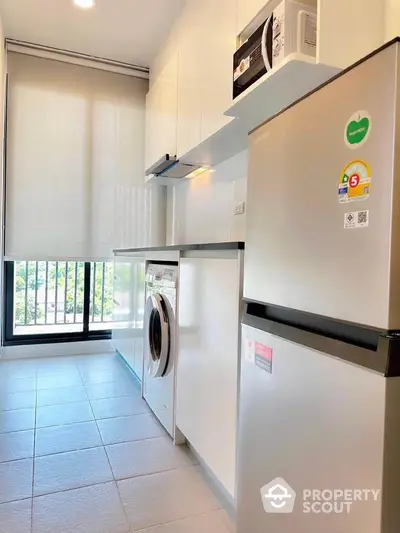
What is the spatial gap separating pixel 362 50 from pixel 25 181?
10.0ft

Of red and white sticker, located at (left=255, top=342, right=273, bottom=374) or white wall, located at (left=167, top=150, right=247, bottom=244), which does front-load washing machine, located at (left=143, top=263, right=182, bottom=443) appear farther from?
red and white sticker, located at (left=255, top=342, right=273, bottom=374)

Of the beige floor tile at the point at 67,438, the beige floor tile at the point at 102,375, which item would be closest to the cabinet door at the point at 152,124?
the beige floor tile at the point at 102,375

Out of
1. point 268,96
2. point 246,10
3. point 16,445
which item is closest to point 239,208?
point 268,96

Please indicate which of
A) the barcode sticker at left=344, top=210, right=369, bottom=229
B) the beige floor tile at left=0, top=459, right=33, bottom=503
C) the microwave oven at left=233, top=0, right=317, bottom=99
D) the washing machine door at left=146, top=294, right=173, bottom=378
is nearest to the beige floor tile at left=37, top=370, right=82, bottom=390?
the washing machine door at left=146, top=294, right=173, bottom=378

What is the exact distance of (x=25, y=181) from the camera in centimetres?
345

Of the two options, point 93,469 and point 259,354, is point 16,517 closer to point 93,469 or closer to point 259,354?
point 93,469

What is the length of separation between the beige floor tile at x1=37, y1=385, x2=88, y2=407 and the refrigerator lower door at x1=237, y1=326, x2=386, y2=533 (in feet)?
5.73

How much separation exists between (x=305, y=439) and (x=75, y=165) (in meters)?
3.45

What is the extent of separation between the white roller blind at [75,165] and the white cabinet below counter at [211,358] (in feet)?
6.85

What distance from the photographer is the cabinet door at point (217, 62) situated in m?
1.79

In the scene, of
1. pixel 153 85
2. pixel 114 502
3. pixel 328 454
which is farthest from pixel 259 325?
pixel 153 85

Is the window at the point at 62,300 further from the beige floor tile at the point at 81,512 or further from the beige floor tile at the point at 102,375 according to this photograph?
the beige floor tile at the point at 81,512

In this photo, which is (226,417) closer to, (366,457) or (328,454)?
(328,454)

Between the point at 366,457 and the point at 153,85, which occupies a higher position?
the point at 153,85
